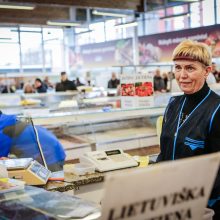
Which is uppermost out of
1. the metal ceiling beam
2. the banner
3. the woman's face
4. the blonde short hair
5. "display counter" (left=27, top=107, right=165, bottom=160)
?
the metal ceiling beam

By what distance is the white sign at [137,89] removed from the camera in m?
5.18

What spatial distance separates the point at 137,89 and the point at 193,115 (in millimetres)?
3036

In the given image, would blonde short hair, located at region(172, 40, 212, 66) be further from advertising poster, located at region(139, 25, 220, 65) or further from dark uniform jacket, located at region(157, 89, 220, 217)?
advertising poster, located at region(139, 25, 220, 65)

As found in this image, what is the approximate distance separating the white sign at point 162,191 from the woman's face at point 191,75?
3.80 feet

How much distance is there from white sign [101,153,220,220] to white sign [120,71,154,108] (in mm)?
4068

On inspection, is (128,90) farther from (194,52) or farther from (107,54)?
(107,54)

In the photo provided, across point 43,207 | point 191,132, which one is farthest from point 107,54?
point 43,207

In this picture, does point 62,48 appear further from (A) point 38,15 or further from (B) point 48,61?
(A) point 38,15

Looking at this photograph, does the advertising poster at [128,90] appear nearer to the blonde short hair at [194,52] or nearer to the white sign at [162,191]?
the blonde short hair at [194,52]

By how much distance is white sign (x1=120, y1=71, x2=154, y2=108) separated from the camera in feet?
17.0

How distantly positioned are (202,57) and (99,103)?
5558 mm

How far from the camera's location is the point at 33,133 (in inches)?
133

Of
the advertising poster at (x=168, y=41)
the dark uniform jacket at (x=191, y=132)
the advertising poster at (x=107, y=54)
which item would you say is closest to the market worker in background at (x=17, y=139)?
the dark uniform jacket at (x=191, y=132)

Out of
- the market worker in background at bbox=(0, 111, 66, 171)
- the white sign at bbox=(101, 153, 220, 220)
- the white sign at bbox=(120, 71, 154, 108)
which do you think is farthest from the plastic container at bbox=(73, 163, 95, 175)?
the white sign at bbox=(120, 71, 154, 108)
